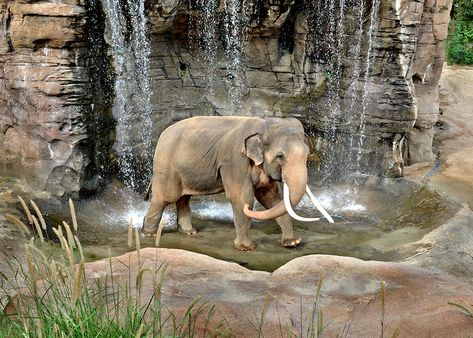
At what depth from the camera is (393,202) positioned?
7.69 meters

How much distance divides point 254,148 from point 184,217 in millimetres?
1552

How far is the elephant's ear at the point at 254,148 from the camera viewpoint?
5.81 meters

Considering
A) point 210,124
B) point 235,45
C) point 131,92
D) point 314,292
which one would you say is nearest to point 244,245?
point 210,124

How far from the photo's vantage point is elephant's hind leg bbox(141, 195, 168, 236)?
6762mm

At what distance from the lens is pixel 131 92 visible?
330 inches

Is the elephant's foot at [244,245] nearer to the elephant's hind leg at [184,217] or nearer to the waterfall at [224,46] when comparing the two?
the elephant's hind leg at [184,217]

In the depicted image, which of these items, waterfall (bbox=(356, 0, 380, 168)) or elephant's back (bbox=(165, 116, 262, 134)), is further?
waterfall (bbox=(356, 0, 380, 168))

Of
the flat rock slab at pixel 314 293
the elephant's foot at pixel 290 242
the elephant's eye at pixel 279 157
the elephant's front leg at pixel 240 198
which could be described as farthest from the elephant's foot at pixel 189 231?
the flat rock slab at pixel 314 293

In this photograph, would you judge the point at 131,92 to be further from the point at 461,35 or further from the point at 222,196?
the point at 461,35

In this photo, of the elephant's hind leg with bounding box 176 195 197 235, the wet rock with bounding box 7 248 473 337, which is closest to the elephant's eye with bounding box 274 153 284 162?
the wet rock with bounding box 7 248 473 337

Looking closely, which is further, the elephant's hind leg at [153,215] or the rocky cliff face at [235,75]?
the rocky cliff face at [235,75]

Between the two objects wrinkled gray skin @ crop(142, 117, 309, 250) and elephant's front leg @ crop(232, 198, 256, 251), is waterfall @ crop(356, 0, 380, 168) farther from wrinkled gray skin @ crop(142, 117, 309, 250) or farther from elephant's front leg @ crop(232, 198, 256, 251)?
elephant's front leg @ crop(232, 198, 256, 251)

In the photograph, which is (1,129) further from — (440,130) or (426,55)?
(440,130)

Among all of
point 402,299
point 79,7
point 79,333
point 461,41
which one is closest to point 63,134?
point 79,7
